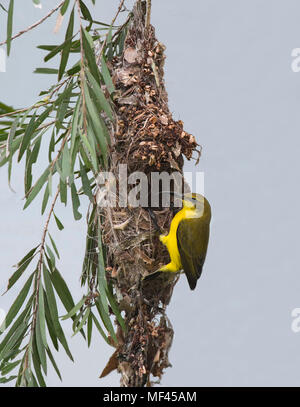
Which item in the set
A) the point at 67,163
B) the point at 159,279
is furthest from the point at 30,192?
the point at 159,279

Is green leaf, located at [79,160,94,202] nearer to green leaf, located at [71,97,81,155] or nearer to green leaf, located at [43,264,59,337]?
green leaf, located at [71,97,81,155]

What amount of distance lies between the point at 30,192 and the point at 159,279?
73 cm

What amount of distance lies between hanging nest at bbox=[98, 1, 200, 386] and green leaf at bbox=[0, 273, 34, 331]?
41 cm

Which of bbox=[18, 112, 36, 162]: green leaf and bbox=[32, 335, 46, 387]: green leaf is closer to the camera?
bbox=[18, 112, 36, 162]: green leaf

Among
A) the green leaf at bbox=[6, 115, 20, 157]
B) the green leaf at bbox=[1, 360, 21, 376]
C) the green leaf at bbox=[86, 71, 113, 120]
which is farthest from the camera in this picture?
the green leaf at bbox=[1, 360, 21, 376]

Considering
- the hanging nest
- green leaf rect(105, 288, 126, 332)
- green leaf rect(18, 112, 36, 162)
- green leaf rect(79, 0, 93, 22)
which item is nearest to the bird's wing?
the hanging nest

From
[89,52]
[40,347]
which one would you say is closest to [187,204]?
[89,52]

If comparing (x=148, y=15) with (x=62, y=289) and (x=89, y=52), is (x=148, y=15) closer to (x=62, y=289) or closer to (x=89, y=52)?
(x=89, y=52)

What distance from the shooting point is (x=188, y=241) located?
3.41m

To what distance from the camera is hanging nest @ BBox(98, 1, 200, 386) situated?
335cm

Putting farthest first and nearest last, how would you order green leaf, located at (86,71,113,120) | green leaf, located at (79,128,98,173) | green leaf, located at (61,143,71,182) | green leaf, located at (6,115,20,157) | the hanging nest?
the hanging nest
green leaf, located at (6,115,20,157)
green leaf, located at (86,71,113,120)
green leaf, located at (61,143,71,182)
green leaf, located at (79,128,98,173)

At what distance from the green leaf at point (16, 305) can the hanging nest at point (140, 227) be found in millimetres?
405

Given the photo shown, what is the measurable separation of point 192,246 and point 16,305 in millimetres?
891

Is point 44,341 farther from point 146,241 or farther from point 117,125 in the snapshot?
point 117,125
